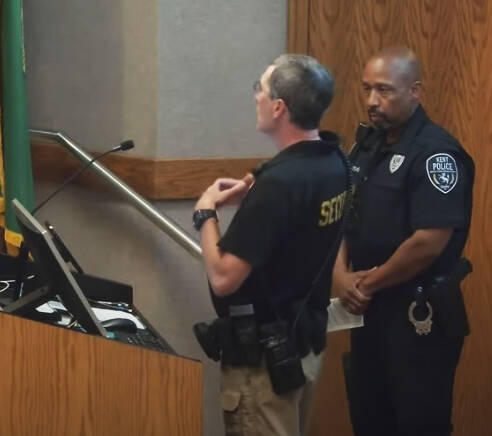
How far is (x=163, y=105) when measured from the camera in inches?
118

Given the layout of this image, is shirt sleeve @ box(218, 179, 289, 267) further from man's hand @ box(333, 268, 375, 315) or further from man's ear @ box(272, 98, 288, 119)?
man's hand @ box(333, 268, 375, 315)

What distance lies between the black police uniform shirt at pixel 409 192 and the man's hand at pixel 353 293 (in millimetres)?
56

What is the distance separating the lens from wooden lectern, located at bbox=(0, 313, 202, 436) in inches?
67.5

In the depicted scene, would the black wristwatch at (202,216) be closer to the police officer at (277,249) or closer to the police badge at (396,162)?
the police officer at (277,249)

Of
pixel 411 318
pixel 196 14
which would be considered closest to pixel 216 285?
pixel 411 318

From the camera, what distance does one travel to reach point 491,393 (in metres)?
3.17

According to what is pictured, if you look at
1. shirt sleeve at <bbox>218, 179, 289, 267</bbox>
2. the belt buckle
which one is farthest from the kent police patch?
shirt sleeve at <bbox>218, 179, 289, 267</bbox>

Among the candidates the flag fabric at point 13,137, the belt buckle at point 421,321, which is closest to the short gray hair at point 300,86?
the belt buckle at point 421,321

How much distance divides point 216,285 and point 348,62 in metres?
1.50

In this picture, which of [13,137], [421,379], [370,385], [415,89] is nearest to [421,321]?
[421,379]

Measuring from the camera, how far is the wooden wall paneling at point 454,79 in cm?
309

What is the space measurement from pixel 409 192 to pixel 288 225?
69 centimetres

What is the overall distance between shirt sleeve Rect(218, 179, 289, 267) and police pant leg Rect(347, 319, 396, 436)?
32.8 inches

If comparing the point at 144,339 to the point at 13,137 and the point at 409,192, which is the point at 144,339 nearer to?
the point at 409,192
